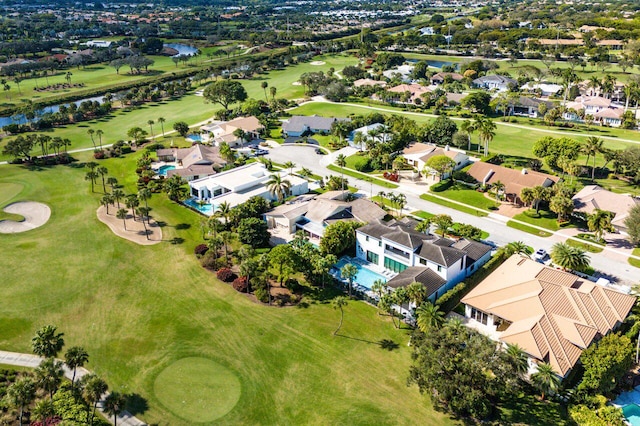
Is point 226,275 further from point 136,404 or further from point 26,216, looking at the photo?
point 26,216

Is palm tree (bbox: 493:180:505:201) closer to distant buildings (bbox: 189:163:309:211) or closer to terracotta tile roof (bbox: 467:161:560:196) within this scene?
terracotta tile roof (bbox: 467:161:560:196)

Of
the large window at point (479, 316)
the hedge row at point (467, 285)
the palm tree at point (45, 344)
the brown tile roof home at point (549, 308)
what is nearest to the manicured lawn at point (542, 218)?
the hedge row at point (467, 285)

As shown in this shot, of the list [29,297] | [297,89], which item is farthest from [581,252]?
[297,89]

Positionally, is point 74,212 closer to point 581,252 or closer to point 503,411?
point 503,411

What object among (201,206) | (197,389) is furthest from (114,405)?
(201,206)

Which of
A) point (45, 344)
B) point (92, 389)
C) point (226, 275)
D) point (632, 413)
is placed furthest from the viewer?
point (226, 275)
